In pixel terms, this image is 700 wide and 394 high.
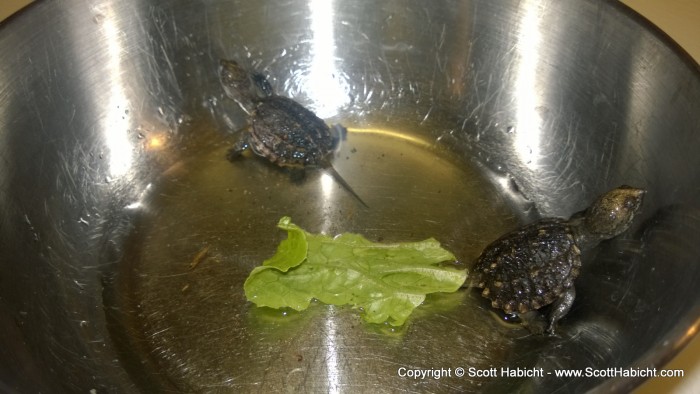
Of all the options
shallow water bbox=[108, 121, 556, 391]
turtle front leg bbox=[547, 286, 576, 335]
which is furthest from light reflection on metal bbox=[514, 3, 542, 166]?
turtle front leg bbox=[547, 286, 576, 335]

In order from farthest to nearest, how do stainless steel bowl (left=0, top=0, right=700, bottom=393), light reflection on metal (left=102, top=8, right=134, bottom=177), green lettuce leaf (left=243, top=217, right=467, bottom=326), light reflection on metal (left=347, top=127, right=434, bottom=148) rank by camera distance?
light reflection on metal (left=347, top=127, right=434, bottom=148) < light reflection on metal (left=102, top=8, right=134, bottom=177) < green lettuce leaf (left=243, top=217, right=467, bottom=326) < stainless steel bowl (left=0, top=0, right=700, bottom=393)

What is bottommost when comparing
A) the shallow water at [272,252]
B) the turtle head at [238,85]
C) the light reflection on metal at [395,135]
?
the shallow water at [272,252]

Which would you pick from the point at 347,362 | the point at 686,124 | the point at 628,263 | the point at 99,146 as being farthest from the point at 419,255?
the point at 99,146

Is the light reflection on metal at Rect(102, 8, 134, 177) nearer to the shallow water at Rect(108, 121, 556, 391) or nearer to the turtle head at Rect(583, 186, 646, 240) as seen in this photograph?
the shallow water at Rect(108, 121, 556, 391)

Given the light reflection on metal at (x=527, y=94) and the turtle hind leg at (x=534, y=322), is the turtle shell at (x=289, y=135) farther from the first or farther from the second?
the turtle hind leg at (x=534, y=322)

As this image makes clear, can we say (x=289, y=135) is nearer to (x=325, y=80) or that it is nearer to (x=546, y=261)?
(x=325, y=80)

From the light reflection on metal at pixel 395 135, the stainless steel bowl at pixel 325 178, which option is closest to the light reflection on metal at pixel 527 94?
the stainless steel bowl at pixel 325 178

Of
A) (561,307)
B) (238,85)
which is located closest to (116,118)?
(238,85)
